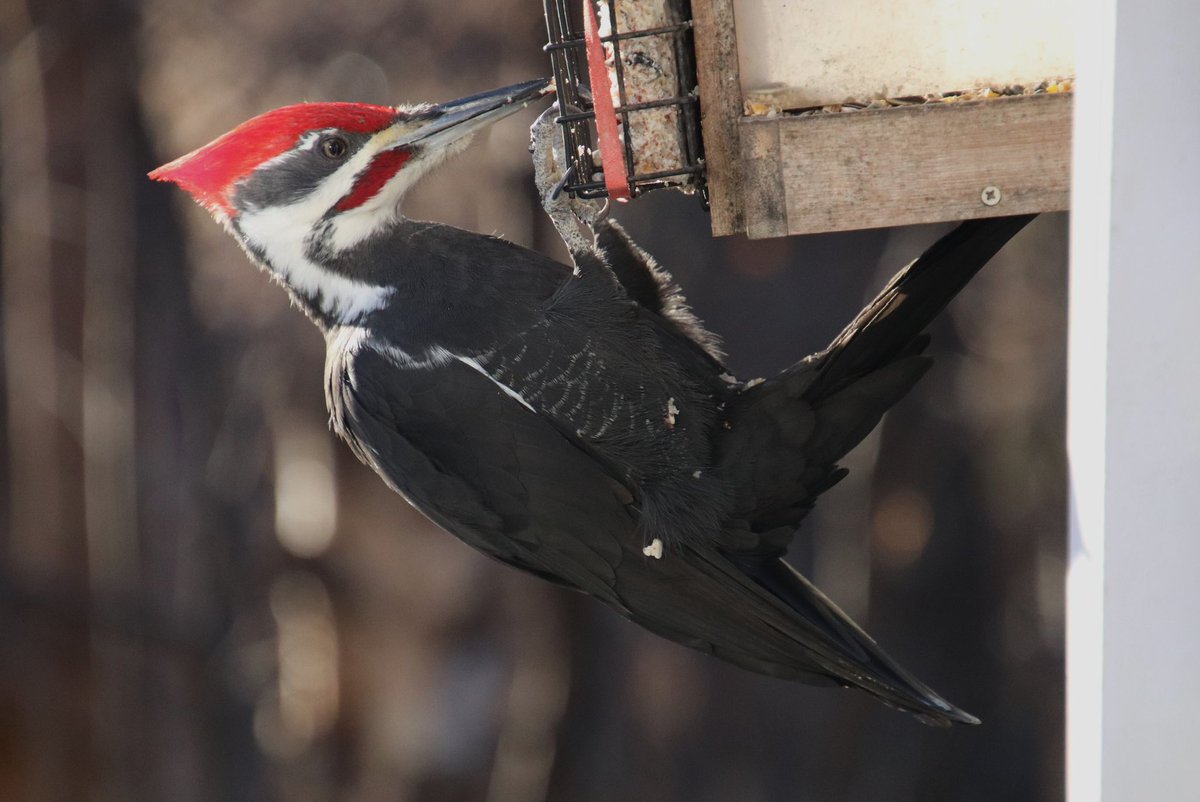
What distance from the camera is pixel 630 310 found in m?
2.21

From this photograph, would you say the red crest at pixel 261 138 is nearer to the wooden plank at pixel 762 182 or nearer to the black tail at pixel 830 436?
the wooden plank at pixel 762 182

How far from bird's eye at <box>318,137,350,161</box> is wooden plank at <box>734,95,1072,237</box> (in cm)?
A: 86

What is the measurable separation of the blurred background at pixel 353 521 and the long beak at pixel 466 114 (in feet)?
3.81

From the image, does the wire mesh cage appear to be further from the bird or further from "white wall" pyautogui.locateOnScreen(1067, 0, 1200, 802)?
"white wall" pyautogui.locateOnScreen(1067, 0, 1200, 802)

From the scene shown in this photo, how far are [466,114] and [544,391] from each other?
0.55 meters

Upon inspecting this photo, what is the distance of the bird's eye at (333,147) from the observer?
2.24 metres

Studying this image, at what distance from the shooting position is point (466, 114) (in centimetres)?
221

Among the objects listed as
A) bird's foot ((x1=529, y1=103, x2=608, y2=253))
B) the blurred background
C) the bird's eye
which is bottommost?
the blurred background

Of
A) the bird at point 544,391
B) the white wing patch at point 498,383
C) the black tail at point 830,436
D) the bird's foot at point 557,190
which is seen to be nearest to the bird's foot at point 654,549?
the bird at point 544,391

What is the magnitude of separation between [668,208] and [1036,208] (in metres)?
1.73

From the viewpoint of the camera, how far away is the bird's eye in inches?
88.1

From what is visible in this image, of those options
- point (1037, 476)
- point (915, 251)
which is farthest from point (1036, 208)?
point (1037, 476)

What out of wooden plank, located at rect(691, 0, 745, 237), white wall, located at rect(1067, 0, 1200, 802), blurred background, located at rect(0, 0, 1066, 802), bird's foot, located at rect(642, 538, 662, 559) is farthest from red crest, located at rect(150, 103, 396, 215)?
white wall, located at rect(1067, 0, 1200, 802)

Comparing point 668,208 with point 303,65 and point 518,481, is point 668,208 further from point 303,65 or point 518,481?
point 518,481
